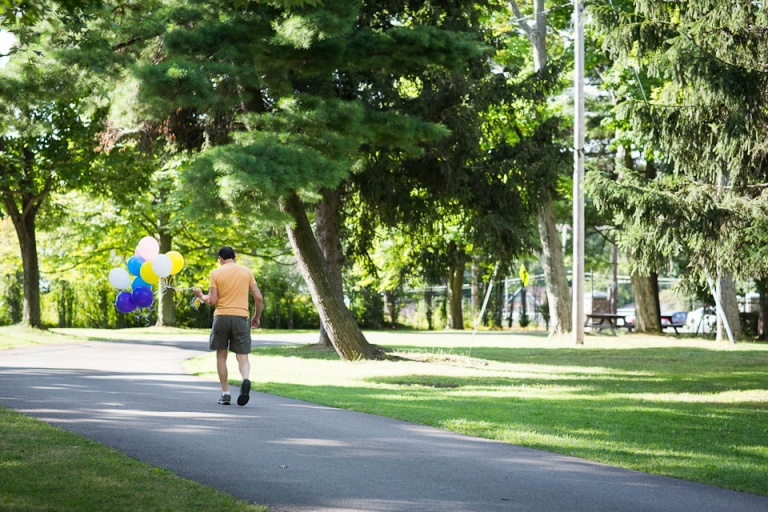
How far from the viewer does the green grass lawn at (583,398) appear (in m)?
7.64

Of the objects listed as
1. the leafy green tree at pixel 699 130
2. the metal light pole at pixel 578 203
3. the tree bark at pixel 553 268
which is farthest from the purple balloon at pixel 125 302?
the tree bark at pixel 553 268

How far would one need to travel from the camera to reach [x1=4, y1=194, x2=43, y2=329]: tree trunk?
85.8ft

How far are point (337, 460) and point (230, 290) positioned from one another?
3986 mm

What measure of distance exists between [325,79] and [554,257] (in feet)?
48.2

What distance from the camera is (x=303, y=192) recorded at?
1335 cm

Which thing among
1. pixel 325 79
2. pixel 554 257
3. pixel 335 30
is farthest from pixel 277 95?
pixel 554 257

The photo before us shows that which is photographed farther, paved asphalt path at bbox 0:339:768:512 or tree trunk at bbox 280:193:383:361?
tree trunk at bbox 280:193:383:361

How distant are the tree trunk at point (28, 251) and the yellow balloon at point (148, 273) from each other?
14049 millimetres

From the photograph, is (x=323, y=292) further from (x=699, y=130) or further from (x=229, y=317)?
(x=699, y=130)

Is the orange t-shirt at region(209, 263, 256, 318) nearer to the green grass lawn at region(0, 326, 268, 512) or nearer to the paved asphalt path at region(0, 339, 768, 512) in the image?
the paved asphalt path at region(0, 339, 768, 512)

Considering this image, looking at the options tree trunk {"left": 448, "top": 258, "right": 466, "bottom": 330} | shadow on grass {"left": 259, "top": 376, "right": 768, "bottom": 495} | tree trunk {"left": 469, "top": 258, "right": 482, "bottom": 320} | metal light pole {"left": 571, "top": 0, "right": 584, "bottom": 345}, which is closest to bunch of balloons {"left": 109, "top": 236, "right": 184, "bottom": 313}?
shadow on grass {"left": 259, "top": 376, "right": 768, "bottom": 495}

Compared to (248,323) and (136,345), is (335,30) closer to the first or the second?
(248,323)

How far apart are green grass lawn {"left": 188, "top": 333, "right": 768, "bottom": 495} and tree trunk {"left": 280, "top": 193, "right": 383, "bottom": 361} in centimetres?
67

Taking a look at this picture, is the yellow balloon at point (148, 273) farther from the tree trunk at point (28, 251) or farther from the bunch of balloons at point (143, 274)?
the tree trunk at point (28, 251)
